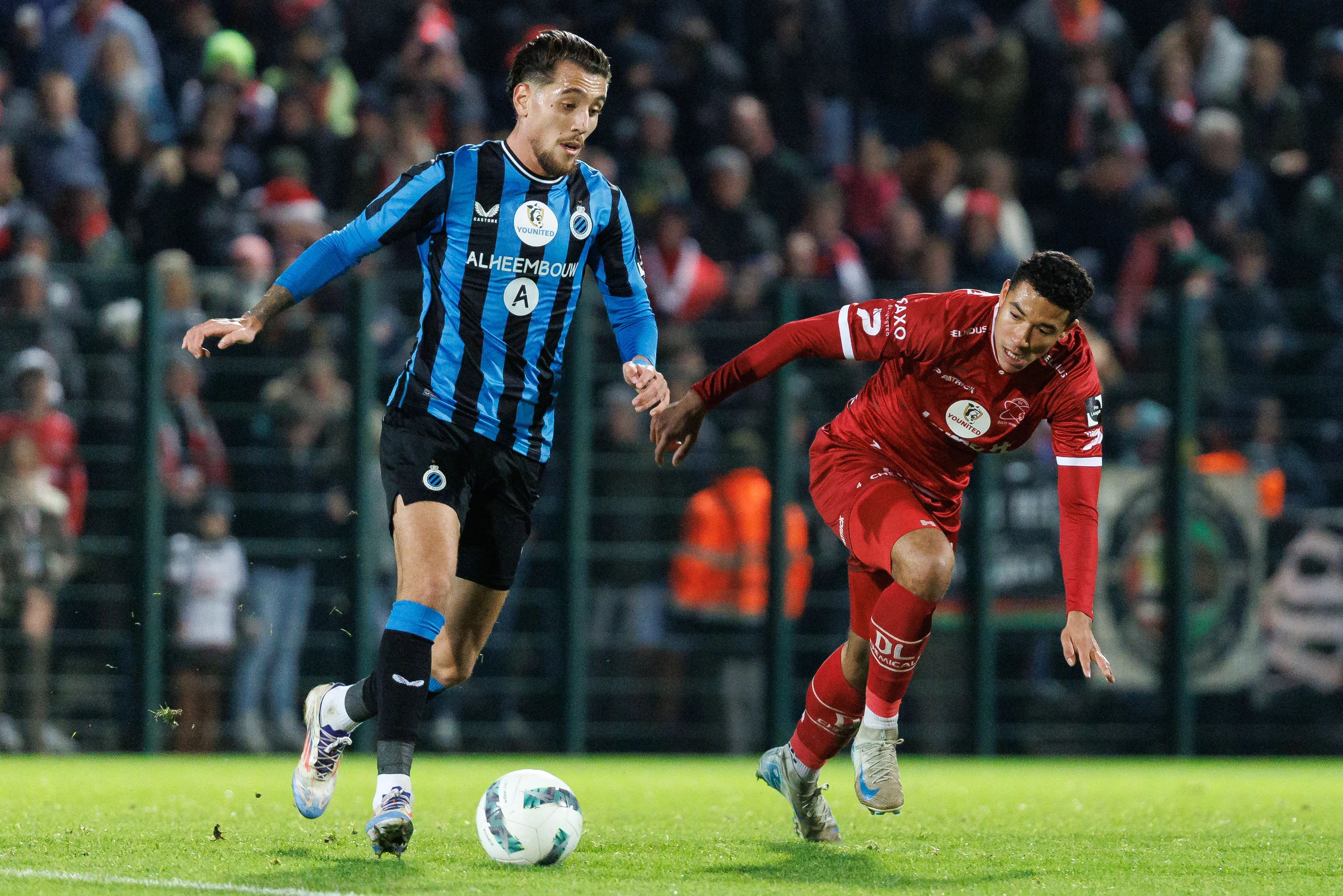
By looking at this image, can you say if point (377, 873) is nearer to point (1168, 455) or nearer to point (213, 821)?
point (213, 821)

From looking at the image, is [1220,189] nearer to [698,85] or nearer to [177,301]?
[698,85]

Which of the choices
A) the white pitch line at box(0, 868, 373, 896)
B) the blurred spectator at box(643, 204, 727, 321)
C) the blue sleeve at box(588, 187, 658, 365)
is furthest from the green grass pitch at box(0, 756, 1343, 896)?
the blurred spectator at box(643, 204, 727, 321)

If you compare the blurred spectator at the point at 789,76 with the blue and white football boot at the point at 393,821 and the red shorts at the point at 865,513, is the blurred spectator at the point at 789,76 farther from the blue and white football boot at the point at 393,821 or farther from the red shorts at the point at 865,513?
the blue and white football boot at the point at 393,821

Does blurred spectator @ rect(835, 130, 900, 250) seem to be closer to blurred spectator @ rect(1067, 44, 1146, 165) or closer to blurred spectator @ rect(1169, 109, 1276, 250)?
blurred spectator @ rect(1067, 44, 1146, 165)

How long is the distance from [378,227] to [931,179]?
22.7 feet

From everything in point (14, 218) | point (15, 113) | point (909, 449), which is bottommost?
point (909, 449)

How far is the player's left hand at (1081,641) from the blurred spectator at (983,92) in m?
7.54

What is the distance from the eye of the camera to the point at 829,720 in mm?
5812

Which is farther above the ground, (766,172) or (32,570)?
(766,172)

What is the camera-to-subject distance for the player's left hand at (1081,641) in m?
5.06

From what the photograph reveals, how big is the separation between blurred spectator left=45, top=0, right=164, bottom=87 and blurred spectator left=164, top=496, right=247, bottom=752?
10.9 ft

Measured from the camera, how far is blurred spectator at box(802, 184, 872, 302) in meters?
10.9

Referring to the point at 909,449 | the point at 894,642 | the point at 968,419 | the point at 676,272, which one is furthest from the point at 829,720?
the point at 676,272

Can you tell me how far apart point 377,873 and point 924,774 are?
472cm
